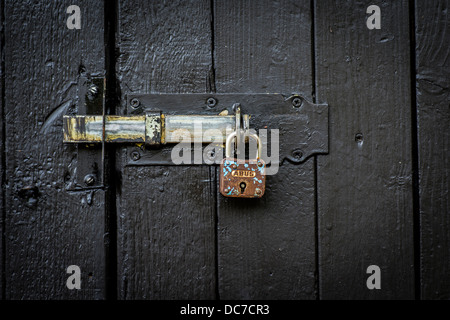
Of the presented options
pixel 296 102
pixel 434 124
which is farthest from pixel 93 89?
pixel 434 124

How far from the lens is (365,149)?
0.55 m

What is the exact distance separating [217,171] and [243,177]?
0.29 ft

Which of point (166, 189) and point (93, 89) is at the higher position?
point (93, 89)

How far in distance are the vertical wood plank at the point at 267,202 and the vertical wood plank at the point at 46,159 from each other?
248 mm

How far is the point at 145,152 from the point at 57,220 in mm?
217

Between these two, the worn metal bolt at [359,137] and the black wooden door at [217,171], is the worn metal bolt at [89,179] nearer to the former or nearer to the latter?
the black wooden door at [217,171]

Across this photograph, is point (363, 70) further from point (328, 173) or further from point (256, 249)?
point (256, 249)

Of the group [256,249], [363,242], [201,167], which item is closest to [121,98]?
[201,167]

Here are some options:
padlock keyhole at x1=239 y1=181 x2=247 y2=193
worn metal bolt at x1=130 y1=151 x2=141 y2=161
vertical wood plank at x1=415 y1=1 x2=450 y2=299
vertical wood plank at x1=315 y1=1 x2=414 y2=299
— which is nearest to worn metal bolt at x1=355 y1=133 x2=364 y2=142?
vertical wood plank at x1=315 y1=1 x2=414 y2=299

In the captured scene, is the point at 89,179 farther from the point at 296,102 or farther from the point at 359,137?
the point at 359,137

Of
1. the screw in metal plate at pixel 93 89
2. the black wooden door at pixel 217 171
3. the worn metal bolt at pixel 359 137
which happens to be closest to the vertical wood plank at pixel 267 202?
the black wooden door at pixel 217 171

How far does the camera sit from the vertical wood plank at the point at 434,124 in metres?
0.55

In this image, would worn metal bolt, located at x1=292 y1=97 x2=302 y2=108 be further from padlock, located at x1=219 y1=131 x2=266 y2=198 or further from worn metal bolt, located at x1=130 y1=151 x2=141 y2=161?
worn metal bolt, located at x1=130 y1=151 x2=141 y2=161

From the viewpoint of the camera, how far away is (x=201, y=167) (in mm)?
559
